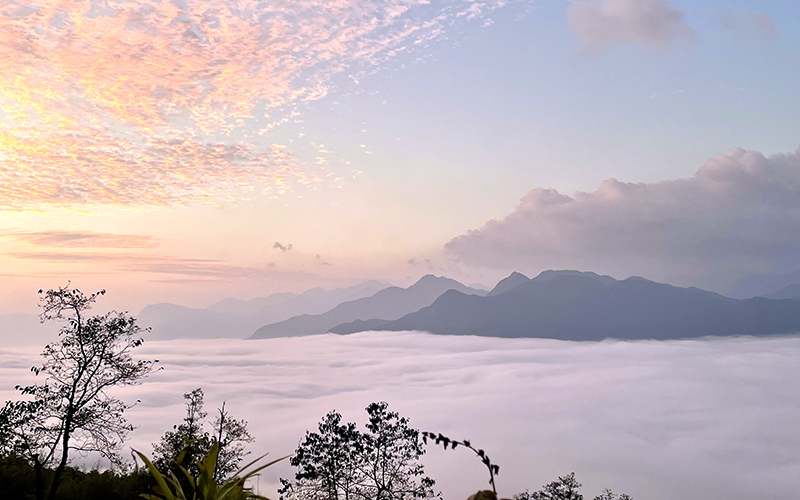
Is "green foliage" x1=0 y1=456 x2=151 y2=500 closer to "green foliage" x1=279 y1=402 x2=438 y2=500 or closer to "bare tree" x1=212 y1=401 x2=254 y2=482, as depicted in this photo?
"green foliage" x1=279 y1=402 x2=438 y2=500

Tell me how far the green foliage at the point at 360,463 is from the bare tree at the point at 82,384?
12.2m

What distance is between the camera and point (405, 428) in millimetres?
32688

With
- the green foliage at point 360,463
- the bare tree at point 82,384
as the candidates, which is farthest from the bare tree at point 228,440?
the bare tree at point 82,384

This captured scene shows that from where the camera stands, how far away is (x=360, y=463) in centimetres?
3266

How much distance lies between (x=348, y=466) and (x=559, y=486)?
20261mm

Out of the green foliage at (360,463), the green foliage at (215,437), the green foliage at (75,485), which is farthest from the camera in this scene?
the green foliage at (215,437)

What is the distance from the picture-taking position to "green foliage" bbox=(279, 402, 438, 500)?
105 ft

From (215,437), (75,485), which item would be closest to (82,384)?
(75,485)

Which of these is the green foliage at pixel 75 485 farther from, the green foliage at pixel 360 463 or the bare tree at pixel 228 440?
the bare tree at pixel 228 440

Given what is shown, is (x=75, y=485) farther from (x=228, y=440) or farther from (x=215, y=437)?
(x=228, y=440)

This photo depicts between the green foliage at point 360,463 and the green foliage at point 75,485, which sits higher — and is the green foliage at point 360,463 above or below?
below

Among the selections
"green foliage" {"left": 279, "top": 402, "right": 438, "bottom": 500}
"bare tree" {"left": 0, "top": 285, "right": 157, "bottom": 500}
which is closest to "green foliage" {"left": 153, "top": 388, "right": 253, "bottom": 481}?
"green foliage" {"left": 279, "top": 402, "right": 438, "bottom": 500}

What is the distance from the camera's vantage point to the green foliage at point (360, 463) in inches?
1260

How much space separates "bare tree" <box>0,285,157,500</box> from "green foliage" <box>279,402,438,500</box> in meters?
12.2
